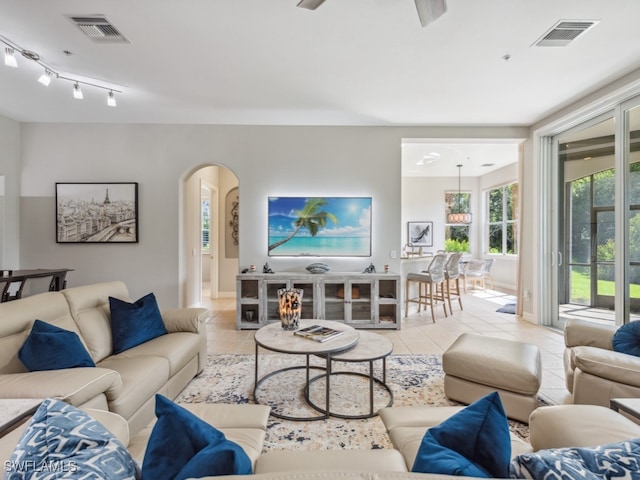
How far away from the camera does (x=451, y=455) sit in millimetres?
815

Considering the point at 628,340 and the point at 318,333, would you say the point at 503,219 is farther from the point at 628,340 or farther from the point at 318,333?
the point at 318,333

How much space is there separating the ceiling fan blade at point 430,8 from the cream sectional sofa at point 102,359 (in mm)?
2845

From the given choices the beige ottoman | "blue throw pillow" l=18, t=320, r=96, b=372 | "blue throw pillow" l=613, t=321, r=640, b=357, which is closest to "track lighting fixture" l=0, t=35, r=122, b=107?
"blue throw pillow" l=18, t=320, r=96, b=372

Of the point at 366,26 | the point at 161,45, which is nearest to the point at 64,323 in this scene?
the point at 161,45

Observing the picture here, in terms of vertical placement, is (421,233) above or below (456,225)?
below

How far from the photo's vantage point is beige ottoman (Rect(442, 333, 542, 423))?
2068 mm

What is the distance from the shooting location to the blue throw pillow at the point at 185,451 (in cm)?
73

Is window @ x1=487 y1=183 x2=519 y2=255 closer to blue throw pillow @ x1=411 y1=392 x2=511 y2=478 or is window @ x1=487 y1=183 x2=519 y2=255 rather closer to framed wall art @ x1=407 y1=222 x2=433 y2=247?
framed wall art @ x1=407 y1=222 x2=433 y2=247

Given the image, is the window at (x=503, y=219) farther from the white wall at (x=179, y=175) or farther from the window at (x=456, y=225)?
the white wall at (x=179, y=175)

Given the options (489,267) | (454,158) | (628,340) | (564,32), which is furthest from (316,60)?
(489,267)

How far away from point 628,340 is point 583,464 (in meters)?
2.13

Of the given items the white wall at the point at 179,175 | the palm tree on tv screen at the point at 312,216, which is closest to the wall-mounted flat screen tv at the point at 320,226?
the palm tree on tv screen at the point at 312,216

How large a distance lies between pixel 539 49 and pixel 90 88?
472 centimetres

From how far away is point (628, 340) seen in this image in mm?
2150
